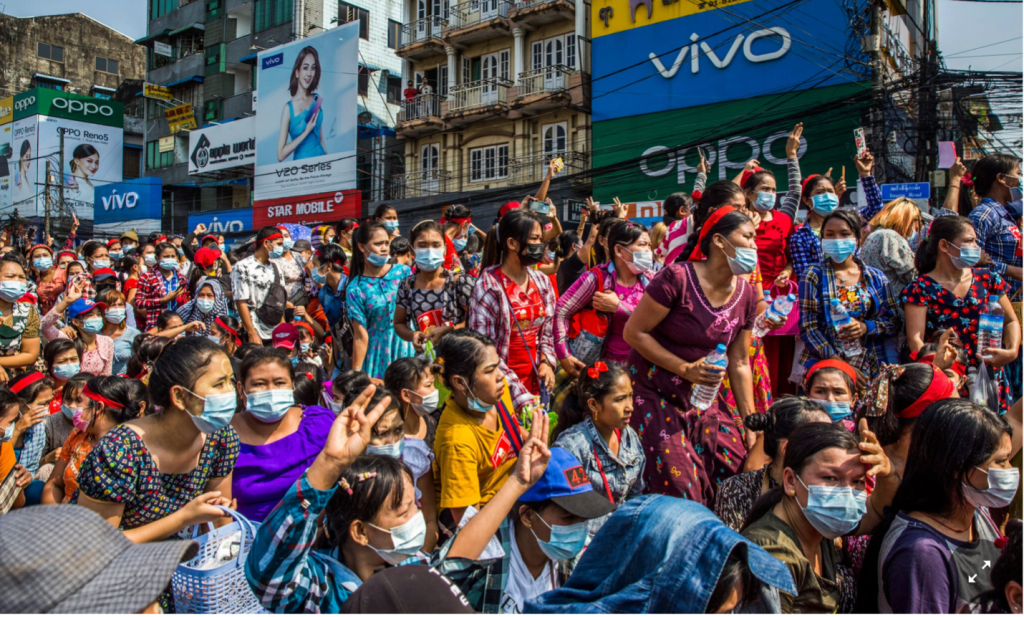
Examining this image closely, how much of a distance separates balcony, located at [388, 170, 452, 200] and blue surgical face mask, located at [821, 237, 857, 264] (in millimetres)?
21695

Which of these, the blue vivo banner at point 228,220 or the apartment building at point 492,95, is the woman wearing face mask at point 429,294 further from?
the blue vivo banner at point 228,220

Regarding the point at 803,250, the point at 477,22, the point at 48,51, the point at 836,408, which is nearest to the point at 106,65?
the point at 48,51

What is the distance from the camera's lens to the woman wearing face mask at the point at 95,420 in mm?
4168

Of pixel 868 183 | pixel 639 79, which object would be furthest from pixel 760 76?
pixel 868 183

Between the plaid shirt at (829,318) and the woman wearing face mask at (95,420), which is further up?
the plaid shirt at (829,318)

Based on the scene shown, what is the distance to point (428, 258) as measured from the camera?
17.0ft

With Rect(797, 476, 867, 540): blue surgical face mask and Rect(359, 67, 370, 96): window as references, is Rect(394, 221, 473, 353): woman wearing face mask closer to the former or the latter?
Rect(797, 476, 867, 540): blue surgical face mask

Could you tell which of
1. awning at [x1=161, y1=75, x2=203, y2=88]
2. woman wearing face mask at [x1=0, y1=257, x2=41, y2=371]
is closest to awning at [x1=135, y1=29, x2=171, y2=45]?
awning at [x1=161, y1=75, x2=203, y2=88]

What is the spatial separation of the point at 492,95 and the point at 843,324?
21.1 meters

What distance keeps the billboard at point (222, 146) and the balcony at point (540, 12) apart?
13.2m

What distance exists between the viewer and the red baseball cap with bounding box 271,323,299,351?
23.2ft

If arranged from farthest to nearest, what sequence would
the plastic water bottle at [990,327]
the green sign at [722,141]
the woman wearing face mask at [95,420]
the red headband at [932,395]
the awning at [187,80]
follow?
1. the awning at [187,80]
2. the green sign at [722,141]
3. the plastic water bottle at [990,327]
4. the woman wearing face mask at [95,420]
5. the red headband at [932,395]

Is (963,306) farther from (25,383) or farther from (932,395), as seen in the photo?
(25,383)

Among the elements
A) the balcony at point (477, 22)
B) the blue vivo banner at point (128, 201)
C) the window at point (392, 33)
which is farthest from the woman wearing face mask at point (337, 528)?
the blue vivo banner at point (128, 201)
